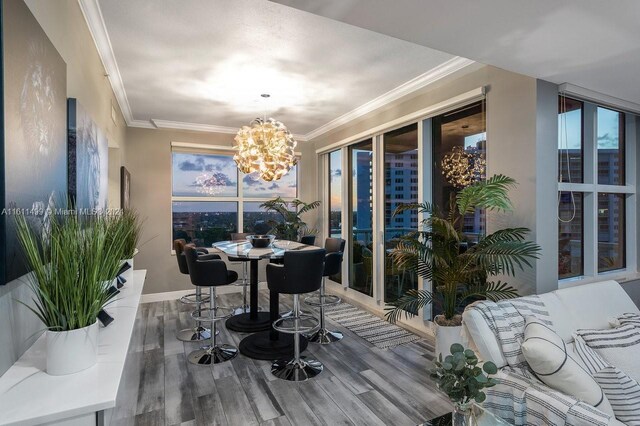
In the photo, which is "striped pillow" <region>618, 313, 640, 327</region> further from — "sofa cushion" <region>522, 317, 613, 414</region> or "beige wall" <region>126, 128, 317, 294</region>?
"beige wall" <region>126, 128, 317, 294</region>

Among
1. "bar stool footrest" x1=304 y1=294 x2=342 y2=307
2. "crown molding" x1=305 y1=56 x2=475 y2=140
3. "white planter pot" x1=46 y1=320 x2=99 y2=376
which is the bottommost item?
"bar stool footrest" x1=304 y1=294 x2=342 y2=307

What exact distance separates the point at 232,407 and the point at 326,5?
264cm

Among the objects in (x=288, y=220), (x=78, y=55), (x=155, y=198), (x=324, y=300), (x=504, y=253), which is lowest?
(x=324, y=300)

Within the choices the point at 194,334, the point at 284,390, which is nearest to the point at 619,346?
the point at 284,390

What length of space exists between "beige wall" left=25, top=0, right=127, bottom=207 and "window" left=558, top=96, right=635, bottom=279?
3.55 m

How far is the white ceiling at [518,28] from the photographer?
1.64 metres

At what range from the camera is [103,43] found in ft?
8.74

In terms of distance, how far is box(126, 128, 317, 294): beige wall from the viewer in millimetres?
5113

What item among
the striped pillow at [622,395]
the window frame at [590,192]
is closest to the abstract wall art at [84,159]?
the striped pillow at [622,395]

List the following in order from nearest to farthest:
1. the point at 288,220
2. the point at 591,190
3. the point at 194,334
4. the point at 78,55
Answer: the point at 78,55 → the point at 591,190 → the point at 194,334 → the point at 288,220

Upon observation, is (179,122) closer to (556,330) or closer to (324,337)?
(324,337)

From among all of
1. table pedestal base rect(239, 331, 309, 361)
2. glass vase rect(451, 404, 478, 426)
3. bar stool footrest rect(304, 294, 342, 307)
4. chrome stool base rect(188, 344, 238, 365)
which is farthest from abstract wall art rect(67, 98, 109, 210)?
bar stool footrest rect(304, 294, 342, 307)

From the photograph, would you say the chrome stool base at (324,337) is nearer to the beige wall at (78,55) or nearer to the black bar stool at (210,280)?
the black bar stool at (210,280)

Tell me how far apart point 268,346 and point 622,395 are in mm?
2688
